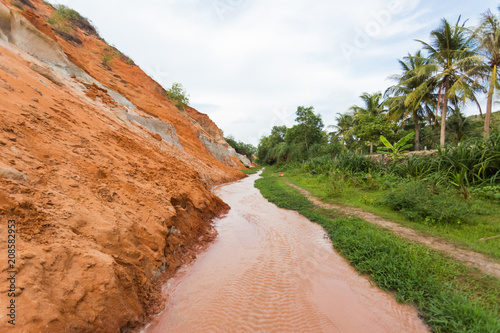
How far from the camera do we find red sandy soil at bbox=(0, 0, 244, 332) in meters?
1.81

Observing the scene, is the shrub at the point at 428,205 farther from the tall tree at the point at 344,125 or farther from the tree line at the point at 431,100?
the tall tree at the point at 344,125

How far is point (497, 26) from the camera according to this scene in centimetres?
1048

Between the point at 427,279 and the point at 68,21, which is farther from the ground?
the point at 68,21

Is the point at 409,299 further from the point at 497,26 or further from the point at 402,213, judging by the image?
the point at 497,26

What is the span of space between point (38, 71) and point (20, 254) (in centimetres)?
993

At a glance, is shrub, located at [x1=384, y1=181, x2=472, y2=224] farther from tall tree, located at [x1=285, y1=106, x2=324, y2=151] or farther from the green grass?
tall tree, located at [x1=285, y1=106, x2=324, y2=151]

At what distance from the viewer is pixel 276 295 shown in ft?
9.48

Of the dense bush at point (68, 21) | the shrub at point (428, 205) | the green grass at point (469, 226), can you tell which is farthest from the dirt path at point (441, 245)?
the dense bush at point (68, 21)

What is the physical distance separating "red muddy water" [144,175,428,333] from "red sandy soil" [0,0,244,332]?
404 mm

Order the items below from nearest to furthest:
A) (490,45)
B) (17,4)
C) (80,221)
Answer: (80,221) < (490,45) < (17,4)

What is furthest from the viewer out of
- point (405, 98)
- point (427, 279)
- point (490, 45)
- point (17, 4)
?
point (405, 98)

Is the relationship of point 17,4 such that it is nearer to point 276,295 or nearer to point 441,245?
point 276,295

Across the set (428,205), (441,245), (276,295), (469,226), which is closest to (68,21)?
(276,295)

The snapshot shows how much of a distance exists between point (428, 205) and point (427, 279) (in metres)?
2.92
